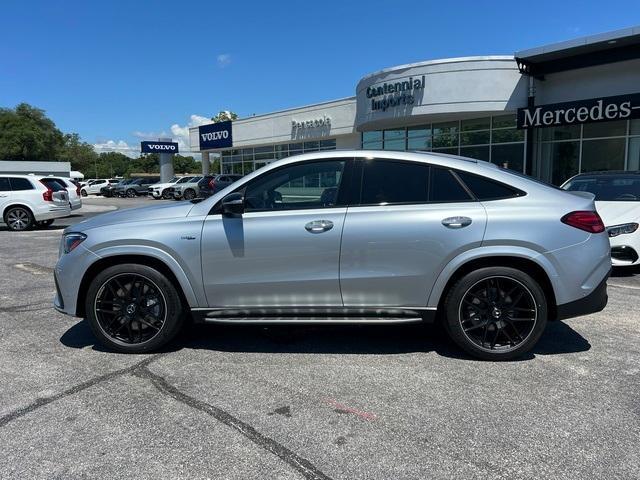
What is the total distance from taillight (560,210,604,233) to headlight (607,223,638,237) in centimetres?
385

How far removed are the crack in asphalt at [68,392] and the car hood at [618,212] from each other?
6.70 meters

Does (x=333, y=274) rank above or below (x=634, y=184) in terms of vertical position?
below

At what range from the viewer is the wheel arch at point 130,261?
427 cm

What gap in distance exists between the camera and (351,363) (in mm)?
4109

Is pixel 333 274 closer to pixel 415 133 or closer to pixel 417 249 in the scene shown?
pixel 417 249

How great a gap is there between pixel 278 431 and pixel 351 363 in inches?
46.5

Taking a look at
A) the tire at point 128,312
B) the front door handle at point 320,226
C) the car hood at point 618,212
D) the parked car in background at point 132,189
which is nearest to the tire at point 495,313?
the front door handle at point 320,226

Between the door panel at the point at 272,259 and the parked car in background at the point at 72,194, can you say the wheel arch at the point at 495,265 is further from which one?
the parked car in background at the point at 72,194

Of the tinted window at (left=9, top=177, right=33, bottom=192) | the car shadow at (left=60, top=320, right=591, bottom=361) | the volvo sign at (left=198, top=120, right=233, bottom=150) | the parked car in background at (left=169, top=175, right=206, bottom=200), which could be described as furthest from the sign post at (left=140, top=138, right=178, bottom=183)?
the car shadow at (left=60, top=320, right=591, bottom=361)

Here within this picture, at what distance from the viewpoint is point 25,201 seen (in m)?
15.0

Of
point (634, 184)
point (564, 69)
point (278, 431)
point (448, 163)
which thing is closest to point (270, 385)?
point (278, 431)

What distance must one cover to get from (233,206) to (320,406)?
5.67 feet

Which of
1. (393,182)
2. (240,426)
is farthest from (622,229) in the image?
(240,426)

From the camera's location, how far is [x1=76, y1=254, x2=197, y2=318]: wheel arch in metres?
4.27
